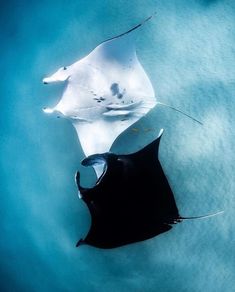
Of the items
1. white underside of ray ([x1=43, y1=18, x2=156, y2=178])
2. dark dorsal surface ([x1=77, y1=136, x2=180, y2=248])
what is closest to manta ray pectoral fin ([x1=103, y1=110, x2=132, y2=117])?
white underside of ray ([x1=43, y1=18, x2=156, y2=178])

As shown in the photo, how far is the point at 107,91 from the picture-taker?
1874 millimetres

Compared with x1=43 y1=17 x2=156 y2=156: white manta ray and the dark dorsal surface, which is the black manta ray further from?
x1=43 y1=17 x2=156 y2=156: white manta ray

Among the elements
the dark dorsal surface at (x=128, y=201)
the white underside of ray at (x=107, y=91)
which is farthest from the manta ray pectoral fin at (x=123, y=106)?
the dark dorsal surface at (x=128, y=201)

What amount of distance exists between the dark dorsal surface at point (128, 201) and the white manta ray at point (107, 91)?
0.35m

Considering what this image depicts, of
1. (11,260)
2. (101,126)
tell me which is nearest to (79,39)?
(101,126)

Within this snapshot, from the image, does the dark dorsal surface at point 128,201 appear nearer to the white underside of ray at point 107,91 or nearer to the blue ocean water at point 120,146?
the white underside of ray at point 107,91

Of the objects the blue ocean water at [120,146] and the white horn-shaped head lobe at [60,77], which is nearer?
the white horn-shaped head lobe at [60,77]

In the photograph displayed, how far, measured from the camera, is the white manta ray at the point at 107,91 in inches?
73.1

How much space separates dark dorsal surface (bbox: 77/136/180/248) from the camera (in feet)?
5.02

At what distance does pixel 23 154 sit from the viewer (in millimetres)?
2496

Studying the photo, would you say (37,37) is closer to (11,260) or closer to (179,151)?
(179,151)

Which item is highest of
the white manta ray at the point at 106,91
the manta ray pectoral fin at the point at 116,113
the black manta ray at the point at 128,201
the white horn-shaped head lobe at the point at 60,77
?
the white horn-shaped head lobe at the point at 60,77

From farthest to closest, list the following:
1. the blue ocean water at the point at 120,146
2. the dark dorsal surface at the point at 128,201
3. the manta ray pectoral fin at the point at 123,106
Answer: the blue ocean water at the point at 120,146
the manta ray pectoral fin at the point at 123,106
the dark dorsal surface at the point at 128,201

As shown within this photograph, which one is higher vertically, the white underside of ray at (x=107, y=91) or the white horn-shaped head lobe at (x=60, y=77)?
the white horn-shaped head lobe at (x=60, y=77)
